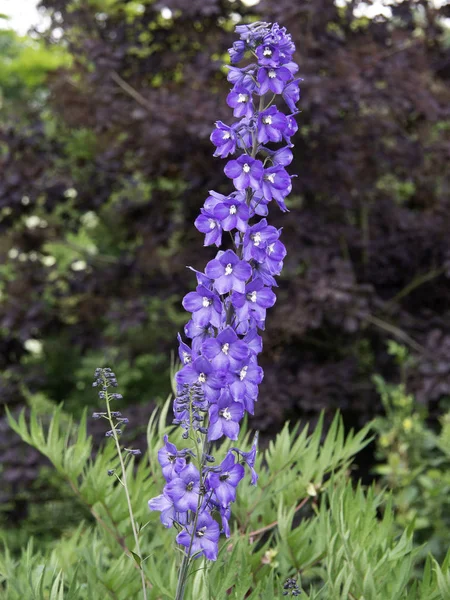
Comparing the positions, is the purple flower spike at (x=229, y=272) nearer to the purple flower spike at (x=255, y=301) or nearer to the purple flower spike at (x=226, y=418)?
the purple flower spike at (x=255, y=301)

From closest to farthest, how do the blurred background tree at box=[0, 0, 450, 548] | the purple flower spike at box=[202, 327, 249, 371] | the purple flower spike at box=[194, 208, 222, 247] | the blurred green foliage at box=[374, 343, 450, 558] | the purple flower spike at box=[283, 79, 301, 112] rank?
1. the purple flower spike at box=[202, 327, 249, 371]
2. the purple flower spike at box=[194, 208, 222, 247]
3. the purple flower spike at box=[283, 79, 301, 112]
4. the blurred green foliage at box=[374, 343, 450, 558]
5. the blurred background tree at box=[0, 0, 450, 548]

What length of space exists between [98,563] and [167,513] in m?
0.58

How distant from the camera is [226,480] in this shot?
1472mm

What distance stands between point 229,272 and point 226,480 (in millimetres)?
411

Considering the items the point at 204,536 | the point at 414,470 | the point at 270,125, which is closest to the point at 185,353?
the point at 204,536

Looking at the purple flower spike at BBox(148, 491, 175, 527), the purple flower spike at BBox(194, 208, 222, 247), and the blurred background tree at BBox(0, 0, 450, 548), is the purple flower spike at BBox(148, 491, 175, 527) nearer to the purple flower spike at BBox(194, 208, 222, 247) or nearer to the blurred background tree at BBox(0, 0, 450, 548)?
the purple flower spike at BBox(194, 208, 222, 247)

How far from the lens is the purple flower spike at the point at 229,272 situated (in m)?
1.43

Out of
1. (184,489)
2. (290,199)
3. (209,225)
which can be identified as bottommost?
(184,489)

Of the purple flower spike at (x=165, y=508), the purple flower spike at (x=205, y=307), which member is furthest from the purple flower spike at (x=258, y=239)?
the purple flower spike at (x=165, y=508)

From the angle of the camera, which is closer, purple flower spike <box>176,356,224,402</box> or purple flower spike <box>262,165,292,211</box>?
purple flower spike <box>176,356,224,402</box>

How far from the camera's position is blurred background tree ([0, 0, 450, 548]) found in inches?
137

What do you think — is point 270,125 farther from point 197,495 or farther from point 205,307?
point 197,495

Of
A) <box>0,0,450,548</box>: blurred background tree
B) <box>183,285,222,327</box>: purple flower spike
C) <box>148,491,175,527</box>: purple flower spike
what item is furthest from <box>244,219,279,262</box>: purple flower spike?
<box>0,0,450,548</box>: blurred background tree

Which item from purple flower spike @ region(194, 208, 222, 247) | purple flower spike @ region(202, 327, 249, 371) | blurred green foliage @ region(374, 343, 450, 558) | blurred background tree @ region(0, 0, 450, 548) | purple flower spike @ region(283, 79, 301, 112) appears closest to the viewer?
purple flower spike @ region(202, 327, 249, 371)
